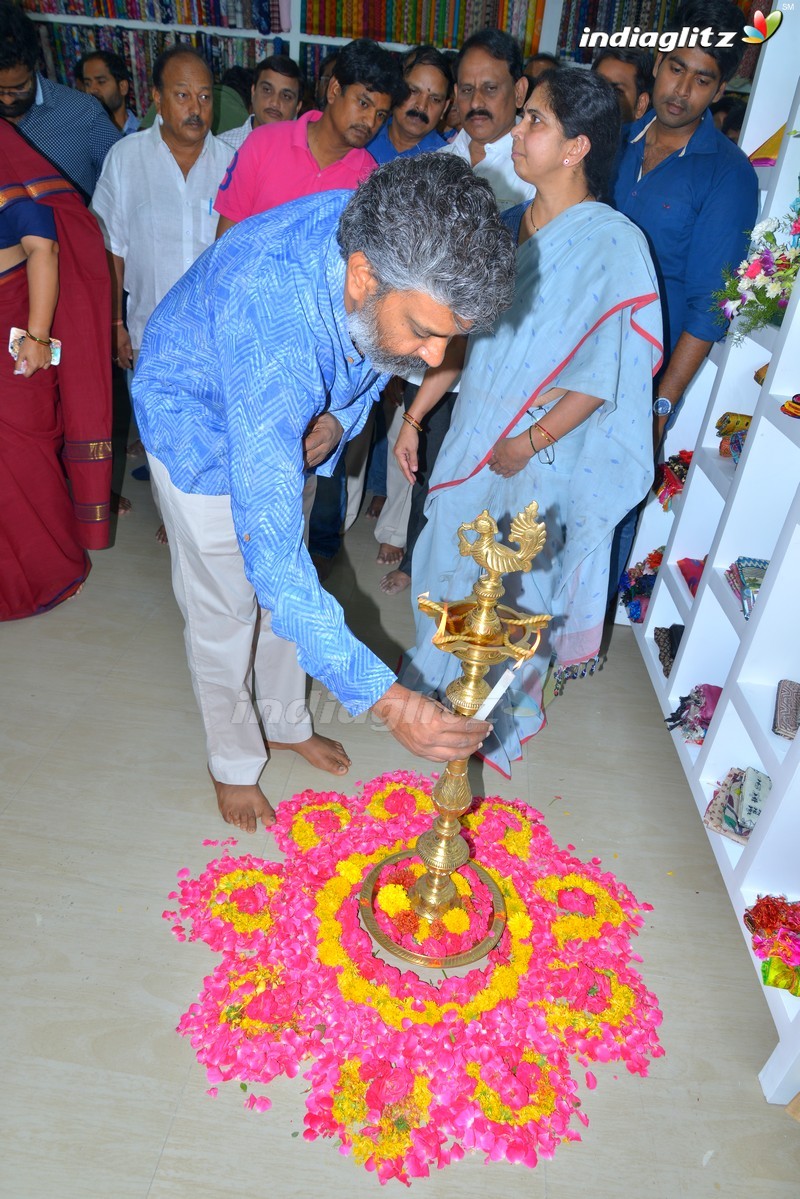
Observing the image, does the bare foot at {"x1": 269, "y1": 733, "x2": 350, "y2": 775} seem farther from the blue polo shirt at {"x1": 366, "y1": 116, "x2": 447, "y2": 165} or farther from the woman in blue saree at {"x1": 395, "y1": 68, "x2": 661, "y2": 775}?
the blue polo shirt at {"x1": 366, "y1": 116, "x2": 447, "y2": 165}

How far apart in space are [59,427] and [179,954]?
1731 millimetres

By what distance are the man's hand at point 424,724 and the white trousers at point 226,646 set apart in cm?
59

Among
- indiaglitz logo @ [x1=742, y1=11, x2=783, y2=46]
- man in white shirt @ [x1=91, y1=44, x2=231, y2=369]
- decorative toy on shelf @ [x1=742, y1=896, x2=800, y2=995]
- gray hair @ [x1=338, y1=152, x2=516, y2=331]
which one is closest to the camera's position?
gray hair @ [x1=338, y1=152, x2=516, y2=331]

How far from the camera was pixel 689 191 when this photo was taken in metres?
2.23

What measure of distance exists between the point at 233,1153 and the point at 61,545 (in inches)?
76.9

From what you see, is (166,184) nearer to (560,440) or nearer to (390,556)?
(390,556)

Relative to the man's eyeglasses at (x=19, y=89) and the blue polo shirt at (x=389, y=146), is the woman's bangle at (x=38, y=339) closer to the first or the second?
the man's eyeglasses at (x=19, y=89)

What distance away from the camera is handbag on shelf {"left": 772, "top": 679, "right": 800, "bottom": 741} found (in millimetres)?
1629

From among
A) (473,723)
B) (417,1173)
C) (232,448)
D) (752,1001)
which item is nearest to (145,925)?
(417,1173)

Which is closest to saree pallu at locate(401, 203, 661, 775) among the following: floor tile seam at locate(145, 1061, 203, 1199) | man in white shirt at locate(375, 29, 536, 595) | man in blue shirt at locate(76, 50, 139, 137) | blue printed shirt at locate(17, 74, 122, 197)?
man in white shirt at locate(375, 29, 536, 595)

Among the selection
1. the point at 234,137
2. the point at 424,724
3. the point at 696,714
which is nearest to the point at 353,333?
the point at 424,724

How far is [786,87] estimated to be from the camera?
7.18 feet

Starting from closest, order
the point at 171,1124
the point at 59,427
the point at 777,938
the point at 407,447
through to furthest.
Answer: the point at 171,1124
the point at 777,938
the point at 407,447
the point at 59,427

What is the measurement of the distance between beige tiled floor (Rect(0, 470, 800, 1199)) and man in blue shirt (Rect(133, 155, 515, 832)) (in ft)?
2.49
